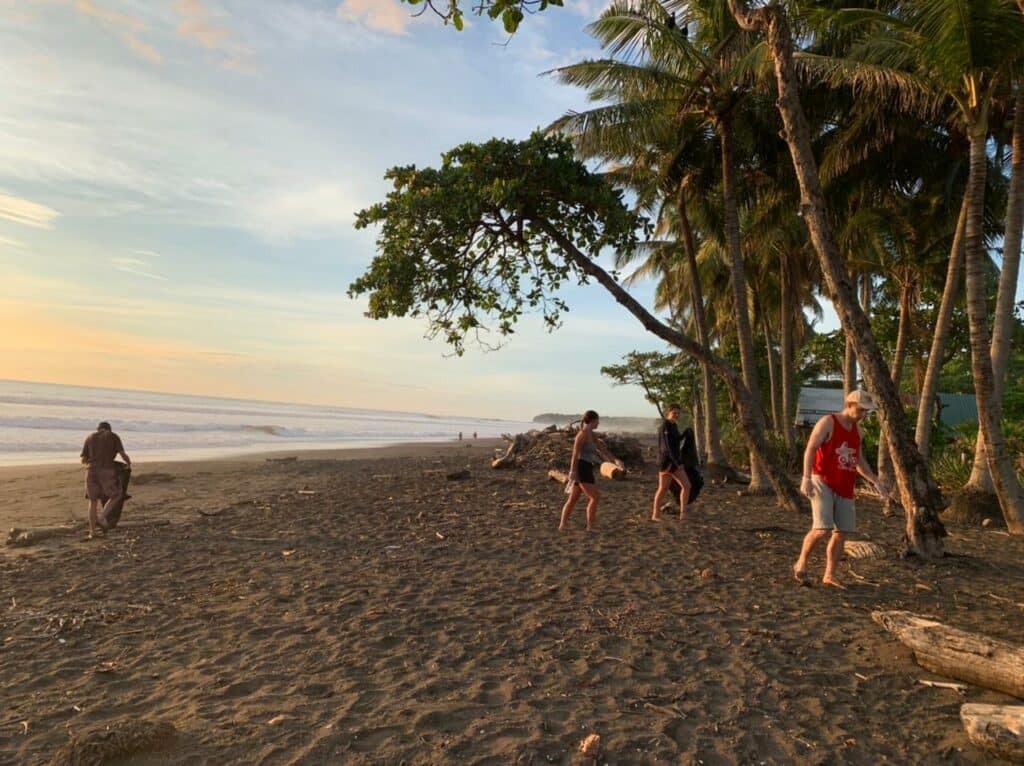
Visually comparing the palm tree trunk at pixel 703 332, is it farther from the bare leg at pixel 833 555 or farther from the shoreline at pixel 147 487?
the shoreline at pixel 147 487

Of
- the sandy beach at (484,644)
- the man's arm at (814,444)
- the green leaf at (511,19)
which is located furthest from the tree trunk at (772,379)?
the green leaf at (511,19)

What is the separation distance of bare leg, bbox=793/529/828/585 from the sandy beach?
156mm

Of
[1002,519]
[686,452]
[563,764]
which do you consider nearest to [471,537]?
[686,452]

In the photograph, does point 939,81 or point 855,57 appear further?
point 855,57

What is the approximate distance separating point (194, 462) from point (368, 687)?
781 inches

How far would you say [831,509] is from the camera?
5859 millimetres

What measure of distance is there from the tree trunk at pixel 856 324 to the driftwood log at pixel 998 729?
4.20 m

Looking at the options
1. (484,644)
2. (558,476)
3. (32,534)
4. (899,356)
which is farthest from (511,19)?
(899,356)

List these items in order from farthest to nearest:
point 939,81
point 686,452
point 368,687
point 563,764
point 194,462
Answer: point 194,462, point 686,452, point 939,81, point 368,687, point 563,764

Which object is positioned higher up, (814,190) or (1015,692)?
(814,190)

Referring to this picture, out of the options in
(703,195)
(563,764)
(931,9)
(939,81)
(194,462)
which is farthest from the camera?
(194,462)

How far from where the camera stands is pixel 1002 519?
1038 centimetres

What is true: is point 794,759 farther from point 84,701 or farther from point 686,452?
point 686,452

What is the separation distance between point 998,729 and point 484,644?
9.91 ft
